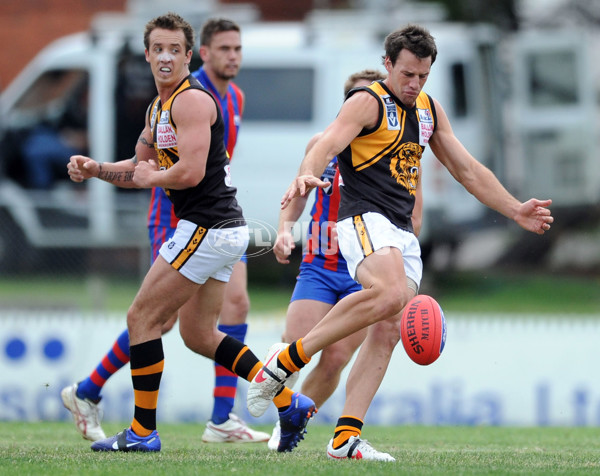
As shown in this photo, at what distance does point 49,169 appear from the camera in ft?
50.6

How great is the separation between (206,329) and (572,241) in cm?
1200

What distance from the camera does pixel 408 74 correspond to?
563cm

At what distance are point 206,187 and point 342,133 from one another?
89 cm

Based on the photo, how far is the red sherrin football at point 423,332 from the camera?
559cm

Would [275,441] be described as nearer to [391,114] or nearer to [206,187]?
[206,187]

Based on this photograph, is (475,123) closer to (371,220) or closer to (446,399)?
(446,399)

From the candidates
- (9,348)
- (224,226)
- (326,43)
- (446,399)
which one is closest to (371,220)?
(224,226)

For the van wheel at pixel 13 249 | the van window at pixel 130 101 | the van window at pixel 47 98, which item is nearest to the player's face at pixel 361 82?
the van wheel at pixel 13 249

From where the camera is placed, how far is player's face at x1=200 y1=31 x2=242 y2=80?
24.1ft

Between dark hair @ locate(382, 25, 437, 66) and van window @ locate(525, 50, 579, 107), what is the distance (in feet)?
37.7

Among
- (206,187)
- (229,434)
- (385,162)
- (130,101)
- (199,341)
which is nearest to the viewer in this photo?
(385,162)

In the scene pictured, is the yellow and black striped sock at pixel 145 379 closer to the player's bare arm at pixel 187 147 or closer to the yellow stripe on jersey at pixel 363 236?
the player's bare arm at pixel 187 147

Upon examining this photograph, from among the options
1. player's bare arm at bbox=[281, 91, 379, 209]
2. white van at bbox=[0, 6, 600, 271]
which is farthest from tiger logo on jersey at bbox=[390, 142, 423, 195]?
white van at bbox=[0, 6, 600, 271]

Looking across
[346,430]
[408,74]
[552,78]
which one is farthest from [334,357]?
[552,78]
